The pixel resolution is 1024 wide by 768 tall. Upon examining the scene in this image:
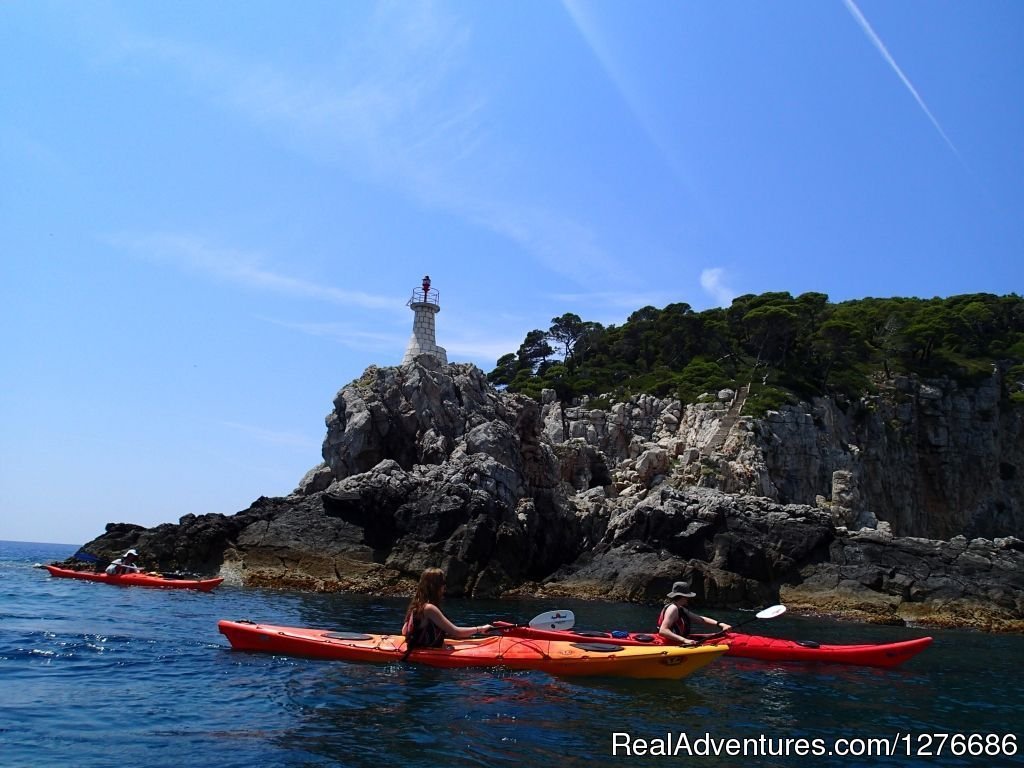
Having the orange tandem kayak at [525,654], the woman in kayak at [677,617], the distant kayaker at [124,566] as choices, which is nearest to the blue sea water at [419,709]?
the orange tandem kayak at [525,654]

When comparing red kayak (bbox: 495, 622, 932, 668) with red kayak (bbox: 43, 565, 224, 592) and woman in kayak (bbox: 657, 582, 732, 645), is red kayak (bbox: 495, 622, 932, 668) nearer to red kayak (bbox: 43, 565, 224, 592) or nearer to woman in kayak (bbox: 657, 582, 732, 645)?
woman in kayak (bbox: 657, 582, 732, 645)

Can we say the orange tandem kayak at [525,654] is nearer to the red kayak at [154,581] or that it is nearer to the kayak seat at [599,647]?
the kayak seat at [599,647]

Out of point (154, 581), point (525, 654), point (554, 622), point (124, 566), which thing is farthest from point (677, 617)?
point (124, 566)

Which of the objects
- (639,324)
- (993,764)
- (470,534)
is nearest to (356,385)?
(470,534)

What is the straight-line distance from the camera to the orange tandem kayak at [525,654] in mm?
11852

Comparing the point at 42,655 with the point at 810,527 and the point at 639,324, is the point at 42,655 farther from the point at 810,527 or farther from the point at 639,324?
the point at 639,324

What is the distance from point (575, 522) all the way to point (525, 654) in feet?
82.5

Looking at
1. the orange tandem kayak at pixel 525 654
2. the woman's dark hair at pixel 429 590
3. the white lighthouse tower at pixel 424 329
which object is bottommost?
the orange tandem kayak at pixel 525 654

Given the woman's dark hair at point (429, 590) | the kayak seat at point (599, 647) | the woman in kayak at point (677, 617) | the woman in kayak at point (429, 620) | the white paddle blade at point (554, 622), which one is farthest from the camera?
the white paddle blade at point (554, 622)

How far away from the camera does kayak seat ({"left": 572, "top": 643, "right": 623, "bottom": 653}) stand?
12.3 meters

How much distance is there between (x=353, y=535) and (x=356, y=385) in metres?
9.66

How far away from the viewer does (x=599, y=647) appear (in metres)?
12.6

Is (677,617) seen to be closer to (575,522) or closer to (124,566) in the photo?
(124,566)

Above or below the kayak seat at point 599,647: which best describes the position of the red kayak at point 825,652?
below
